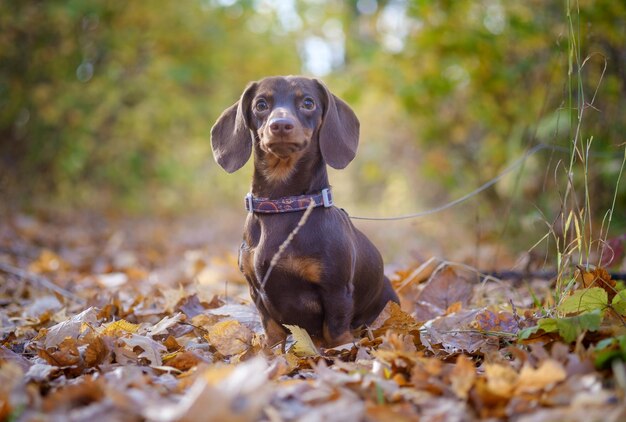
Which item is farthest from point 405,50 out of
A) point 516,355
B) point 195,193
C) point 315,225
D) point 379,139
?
point 195,193

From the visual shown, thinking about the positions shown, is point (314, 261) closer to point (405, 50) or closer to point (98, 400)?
point (98, 400)

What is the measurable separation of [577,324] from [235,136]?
1.77 meters

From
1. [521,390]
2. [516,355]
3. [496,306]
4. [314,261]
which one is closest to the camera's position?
[521,390]

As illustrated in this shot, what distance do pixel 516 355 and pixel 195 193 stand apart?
42.3 ft

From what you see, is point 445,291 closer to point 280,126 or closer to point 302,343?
point 302,343

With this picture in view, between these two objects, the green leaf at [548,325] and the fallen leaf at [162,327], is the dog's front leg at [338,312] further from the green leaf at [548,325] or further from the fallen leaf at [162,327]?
the green leaf at [548,325]

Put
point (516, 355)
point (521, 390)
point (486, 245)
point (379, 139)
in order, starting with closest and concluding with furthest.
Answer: point (521, 390) → point (516, 355) → point (486, 245) → point (379, 139)

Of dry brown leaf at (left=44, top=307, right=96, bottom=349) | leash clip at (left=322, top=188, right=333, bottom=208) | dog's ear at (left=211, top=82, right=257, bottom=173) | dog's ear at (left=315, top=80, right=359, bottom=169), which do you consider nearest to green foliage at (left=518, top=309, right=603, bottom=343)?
leash clip at (left=322, top=188, right=333, bottom=208)

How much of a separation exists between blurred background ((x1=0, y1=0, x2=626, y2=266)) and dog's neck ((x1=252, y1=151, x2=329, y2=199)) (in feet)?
7.23

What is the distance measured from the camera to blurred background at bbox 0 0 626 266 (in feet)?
20.2

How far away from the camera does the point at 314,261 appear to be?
274 cm

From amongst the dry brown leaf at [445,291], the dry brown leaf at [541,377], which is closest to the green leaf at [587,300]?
the dry brown leaf at [541,377]

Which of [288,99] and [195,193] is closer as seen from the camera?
[288,99]

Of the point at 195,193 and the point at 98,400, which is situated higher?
the point at 98,400
